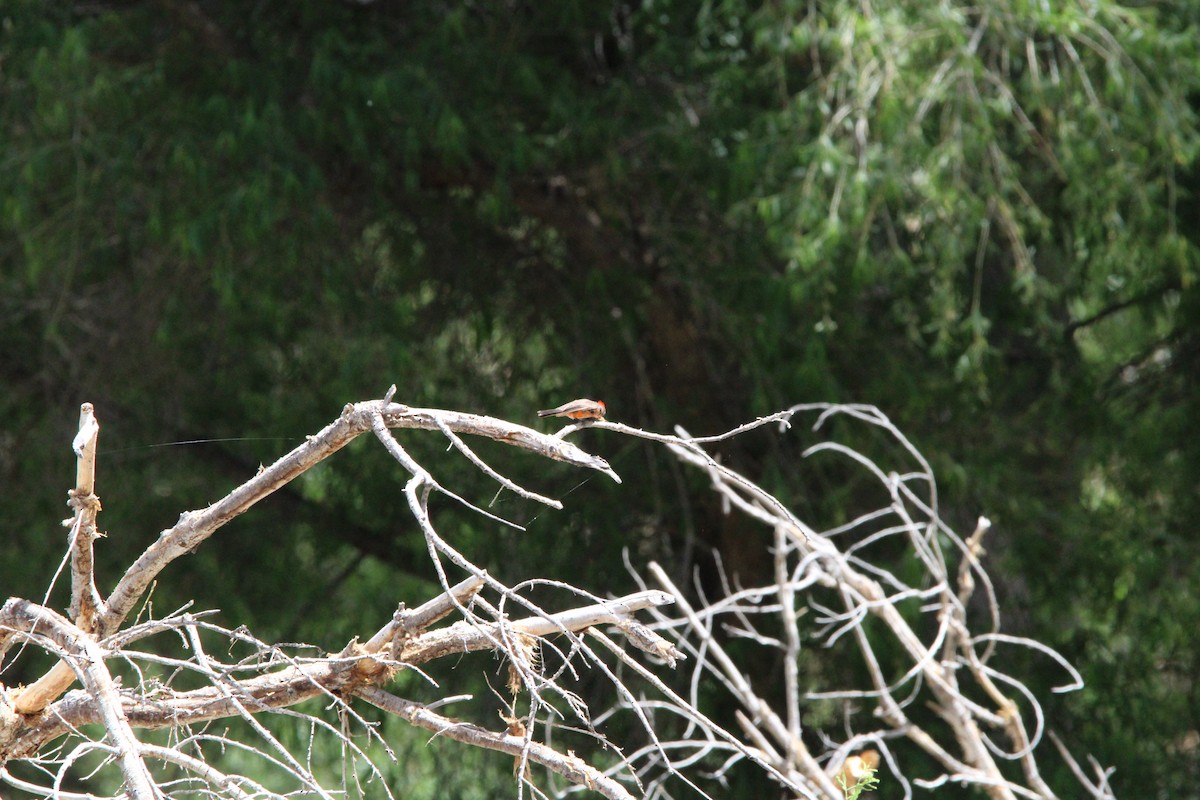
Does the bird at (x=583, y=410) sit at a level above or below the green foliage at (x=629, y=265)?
above

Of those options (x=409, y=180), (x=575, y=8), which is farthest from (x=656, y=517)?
(x=575, y=8)

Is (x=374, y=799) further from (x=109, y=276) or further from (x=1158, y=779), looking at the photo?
(x=1158, y=779)

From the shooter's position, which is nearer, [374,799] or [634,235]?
[634,235]

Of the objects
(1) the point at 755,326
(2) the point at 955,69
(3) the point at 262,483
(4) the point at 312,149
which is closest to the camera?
(3) the point at 262,483

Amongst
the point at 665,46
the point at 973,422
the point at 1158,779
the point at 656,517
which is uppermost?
the point at 665,46

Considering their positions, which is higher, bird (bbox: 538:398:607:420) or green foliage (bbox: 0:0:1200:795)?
bird (bbox: 538:398:607:420)

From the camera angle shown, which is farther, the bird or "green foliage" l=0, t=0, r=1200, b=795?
"green foliage" l=0, t=0, r=1200, b=795

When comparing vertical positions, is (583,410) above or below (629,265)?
above

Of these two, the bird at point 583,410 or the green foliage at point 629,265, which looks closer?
the bird at point 583,410

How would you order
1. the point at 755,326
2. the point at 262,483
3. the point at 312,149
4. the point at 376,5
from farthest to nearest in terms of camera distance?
the point at 376,5 → the point at 312,149 → the point at 755,326 → the point at 262,483

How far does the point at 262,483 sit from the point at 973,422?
3865 mm

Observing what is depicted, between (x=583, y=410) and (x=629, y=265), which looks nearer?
(x=583, y=410)

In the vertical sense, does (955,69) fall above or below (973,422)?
above

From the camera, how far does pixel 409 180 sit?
501cm
